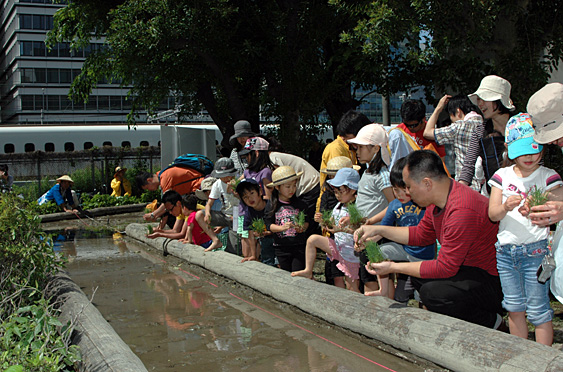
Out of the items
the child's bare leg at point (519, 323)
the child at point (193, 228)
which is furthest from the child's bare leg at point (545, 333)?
the child at point (193, 228)

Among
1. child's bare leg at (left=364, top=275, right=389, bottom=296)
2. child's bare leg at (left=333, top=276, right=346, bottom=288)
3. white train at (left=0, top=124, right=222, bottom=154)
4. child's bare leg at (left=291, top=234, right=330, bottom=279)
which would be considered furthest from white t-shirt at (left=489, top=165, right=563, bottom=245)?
white train at (left=0, top=124, right=222, bottom=154)

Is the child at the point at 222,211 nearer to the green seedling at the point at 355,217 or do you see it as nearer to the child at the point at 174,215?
the child at the point at 174,215

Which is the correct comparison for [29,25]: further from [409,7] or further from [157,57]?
[409,7]

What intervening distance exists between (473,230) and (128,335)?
337 cm

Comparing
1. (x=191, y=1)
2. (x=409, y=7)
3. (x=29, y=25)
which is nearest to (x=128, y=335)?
(x=409, y=7)

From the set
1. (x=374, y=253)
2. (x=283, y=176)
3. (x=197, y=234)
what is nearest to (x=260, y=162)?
(x=283, y=176)

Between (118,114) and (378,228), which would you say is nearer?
(378,228)

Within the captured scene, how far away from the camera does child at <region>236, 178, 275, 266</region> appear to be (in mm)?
7773

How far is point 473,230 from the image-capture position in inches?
178

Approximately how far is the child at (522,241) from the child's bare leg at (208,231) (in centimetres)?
550

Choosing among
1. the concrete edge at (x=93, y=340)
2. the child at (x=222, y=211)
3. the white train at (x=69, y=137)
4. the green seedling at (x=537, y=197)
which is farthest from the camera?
the white train at (x=69, y=137)

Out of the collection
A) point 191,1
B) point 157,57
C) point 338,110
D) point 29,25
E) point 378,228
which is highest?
point 29,25

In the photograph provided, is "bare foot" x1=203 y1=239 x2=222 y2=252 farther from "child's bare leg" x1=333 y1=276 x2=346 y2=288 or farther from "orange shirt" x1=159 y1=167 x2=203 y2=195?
"child's bare leg" x1=333 y1=276 x2=346 y2=288

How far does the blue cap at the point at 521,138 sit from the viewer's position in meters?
4.36
